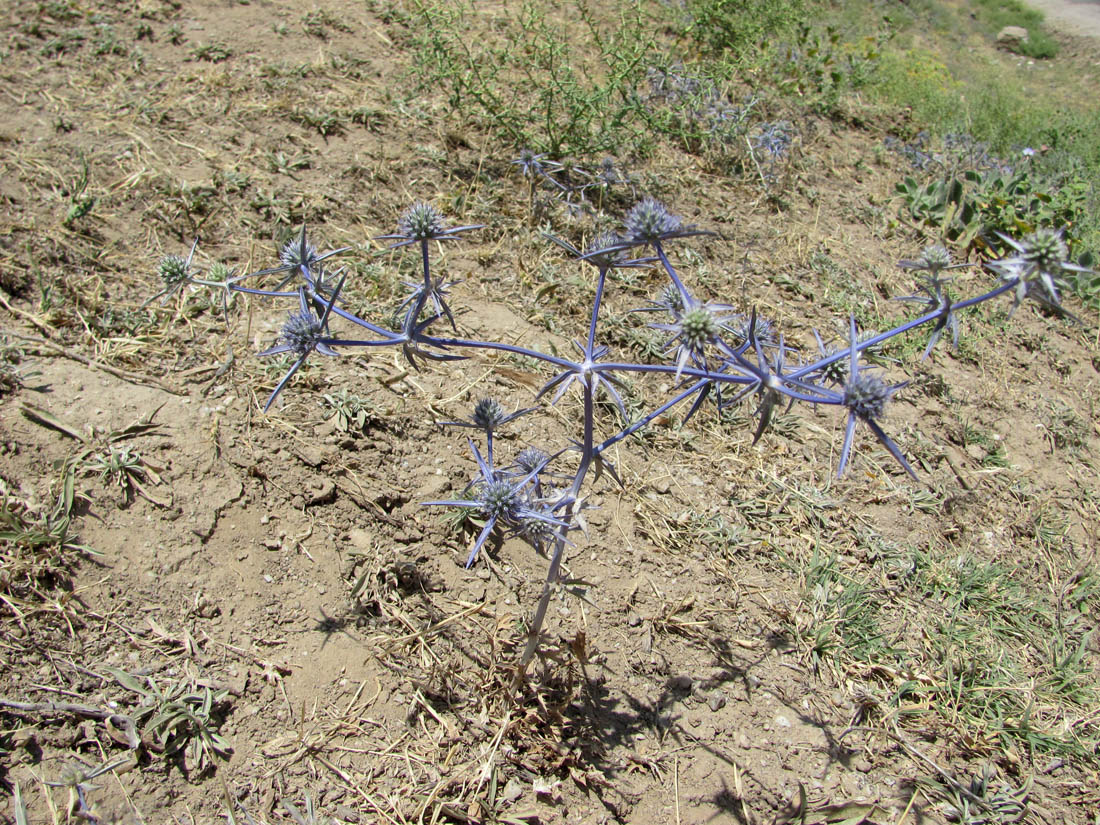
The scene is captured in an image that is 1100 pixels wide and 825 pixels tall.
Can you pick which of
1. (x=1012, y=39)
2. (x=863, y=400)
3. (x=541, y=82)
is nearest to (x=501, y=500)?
(x=863, y=400)

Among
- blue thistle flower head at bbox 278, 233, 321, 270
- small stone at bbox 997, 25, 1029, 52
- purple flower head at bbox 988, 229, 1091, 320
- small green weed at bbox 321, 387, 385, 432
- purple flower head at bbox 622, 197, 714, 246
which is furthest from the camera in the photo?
small stone at bbox 997, 25, 1029, 52

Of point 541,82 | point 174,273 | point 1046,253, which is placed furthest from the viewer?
point 541,82

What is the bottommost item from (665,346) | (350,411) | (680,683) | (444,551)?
(680,683)

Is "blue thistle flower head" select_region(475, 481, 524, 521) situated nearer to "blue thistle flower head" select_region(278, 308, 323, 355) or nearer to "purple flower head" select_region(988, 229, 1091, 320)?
"blue thistle flower head" select_region(278, 308, 323, 355)

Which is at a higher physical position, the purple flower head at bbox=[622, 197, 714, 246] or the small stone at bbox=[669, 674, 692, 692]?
the purple flower head at bbox=[622, 197, 714, 246]

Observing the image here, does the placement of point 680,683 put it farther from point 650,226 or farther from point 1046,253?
point 1046,253

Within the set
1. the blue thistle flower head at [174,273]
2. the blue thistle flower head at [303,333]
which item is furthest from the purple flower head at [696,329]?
the blue thistle flower head at [174,273]

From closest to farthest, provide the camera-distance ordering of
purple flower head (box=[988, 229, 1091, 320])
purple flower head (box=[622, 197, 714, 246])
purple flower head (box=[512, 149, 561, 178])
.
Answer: purple flower head (box=[988, 229, 1091, 320])
purple flower head (box=[622, 197, 714, 246])
purple flower head (box=[512, 149, 561, 178])

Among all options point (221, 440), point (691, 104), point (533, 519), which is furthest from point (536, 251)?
point (533, 519)

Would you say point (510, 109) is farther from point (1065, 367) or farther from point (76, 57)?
point (1065, 367)

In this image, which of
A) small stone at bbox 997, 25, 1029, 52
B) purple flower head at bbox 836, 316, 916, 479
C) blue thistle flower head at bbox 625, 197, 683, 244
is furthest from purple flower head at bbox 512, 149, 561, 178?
small stone at bbox 997, 25, 1029, 52

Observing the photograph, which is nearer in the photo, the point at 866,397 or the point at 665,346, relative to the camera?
the point at 866,397

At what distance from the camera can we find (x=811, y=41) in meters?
7.18

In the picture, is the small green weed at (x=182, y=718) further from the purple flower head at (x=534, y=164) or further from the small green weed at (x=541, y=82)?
the small green weed at (x=541, y=82)
